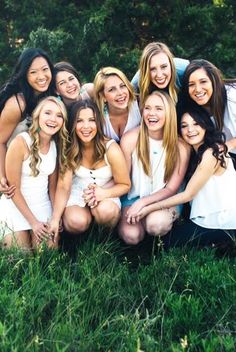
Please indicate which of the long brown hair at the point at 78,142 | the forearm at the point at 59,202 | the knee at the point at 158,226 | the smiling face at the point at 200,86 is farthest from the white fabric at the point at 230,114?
the forearm at the point at 59,202

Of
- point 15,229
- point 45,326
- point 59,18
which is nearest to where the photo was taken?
point 45,326

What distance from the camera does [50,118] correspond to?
4.42m

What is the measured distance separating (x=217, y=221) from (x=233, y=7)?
5.86 metres

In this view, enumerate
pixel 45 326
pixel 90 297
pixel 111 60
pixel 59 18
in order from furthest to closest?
pixel 59 18 → pixel 111 60 → pixel 90 297 → pixel 45 326

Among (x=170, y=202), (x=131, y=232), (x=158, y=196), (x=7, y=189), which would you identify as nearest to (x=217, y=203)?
(x=170, y=202)

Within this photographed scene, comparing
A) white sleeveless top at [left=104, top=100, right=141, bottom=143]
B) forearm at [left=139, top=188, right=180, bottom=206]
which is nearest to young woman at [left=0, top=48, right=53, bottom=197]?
white sleeveless top at [left=104, top=100, right=141, bottom=143]

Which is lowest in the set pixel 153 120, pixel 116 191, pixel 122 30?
pixel 116 191

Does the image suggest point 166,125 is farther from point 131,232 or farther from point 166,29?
point 166,29

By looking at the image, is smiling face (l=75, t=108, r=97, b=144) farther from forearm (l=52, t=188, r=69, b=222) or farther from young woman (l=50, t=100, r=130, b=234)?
forearm (l=52, t=188, r=69, b=222)

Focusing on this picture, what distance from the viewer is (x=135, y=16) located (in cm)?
884

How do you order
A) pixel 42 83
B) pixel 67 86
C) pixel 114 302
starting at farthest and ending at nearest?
pixel 67 86 → pixel 42 83 → pixel 114 302

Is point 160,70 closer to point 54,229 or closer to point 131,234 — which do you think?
point 131,234

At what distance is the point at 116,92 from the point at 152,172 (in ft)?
2.75

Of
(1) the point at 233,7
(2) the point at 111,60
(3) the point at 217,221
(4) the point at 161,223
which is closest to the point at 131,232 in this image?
(4) the point at 161,223
